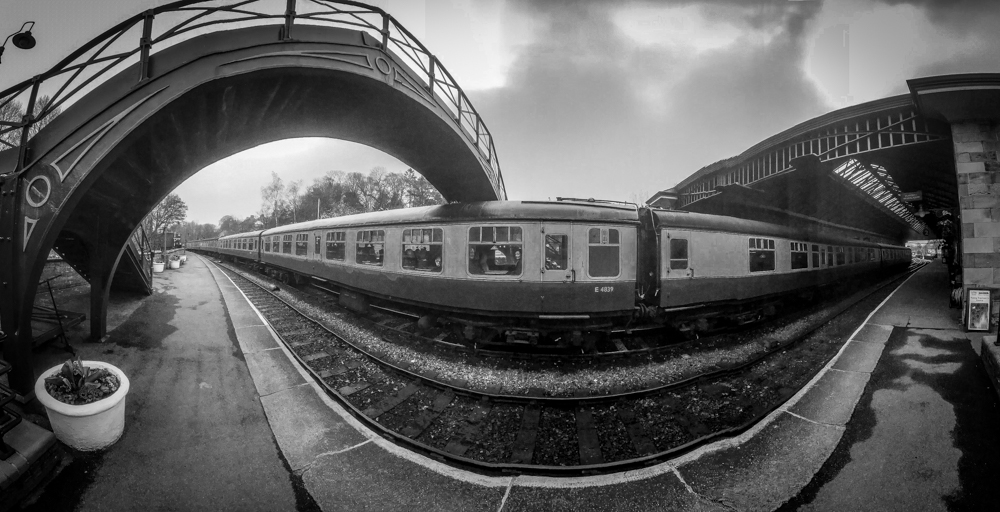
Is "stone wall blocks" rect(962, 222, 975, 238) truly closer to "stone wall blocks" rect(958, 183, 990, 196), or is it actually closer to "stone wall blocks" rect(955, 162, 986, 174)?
"stone wall blocks" rect(958, 183, 990, 196)

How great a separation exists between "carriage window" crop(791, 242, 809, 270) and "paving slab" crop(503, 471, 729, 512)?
10713mm

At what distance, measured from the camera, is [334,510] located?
263cm

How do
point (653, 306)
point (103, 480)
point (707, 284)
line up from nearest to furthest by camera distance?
point (103, 480), point (653, 306), point (707, 284)

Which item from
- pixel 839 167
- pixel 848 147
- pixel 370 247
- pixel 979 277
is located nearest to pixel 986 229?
pixel 979 277

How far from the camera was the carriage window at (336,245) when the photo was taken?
10210mm

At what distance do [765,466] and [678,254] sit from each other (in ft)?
16.1

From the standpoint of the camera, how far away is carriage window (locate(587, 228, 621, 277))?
20.9 feet

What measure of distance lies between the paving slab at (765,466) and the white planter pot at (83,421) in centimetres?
593

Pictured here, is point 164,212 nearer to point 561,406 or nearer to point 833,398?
point 561,406

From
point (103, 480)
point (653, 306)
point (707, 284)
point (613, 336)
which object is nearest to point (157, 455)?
point (103, 480)

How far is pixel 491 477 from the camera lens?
10.1 ft

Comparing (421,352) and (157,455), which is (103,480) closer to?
(157,455)

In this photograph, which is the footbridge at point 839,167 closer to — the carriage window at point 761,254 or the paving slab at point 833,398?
the carriage window at point 761,254

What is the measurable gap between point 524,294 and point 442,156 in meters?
4.22
